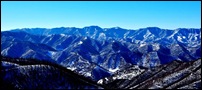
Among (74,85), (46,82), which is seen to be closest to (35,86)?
(46,82)

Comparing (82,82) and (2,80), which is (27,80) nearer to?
(2,80)

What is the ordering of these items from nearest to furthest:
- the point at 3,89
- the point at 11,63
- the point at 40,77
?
the point at 3,89, the point at 40,77, the point at 11,63

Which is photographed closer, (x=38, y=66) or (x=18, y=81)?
(x=18, y=81)

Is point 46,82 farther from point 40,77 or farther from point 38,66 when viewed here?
point 38,66

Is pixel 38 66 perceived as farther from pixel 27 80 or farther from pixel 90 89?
pixel 90 89

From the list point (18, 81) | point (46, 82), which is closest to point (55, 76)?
point (46, 82)

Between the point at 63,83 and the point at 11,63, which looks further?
the point at 11,63

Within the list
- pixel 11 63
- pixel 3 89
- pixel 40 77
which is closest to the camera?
pixel 3 89
